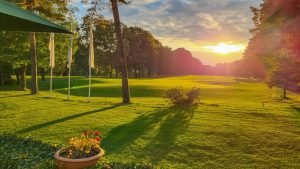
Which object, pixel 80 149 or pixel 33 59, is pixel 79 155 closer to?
pixel 80 149

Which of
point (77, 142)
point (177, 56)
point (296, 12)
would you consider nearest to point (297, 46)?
point (296, 12)

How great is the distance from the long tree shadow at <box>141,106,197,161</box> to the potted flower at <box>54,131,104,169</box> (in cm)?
206

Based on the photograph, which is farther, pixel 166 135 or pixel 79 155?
pixel 166 135

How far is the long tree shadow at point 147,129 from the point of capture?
36.2 feet

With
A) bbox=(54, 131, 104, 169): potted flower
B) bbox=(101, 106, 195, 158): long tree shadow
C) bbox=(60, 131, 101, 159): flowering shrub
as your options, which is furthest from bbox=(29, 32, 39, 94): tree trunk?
bbox=(60, 131, 101, 159): flowering shrub

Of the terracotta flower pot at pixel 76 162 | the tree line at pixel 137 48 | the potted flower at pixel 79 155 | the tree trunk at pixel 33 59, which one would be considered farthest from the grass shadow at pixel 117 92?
the terracotta flower pot at pixel 76 162

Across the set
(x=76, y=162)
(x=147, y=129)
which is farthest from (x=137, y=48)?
(x=76, y=162)

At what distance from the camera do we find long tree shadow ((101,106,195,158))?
1105 centimetres

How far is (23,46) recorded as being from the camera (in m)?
33.7

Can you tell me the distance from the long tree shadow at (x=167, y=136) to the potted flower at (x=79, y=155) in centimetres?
206

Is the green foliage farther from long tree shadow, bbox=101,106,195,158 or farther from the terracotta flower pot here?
long tree shadow, bbox=101,106,195,158

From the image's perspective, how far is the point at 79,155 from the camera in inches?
314

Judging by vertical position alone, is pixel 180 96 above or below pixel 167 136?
above

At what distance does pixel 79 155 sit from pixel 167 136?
15.9ft
